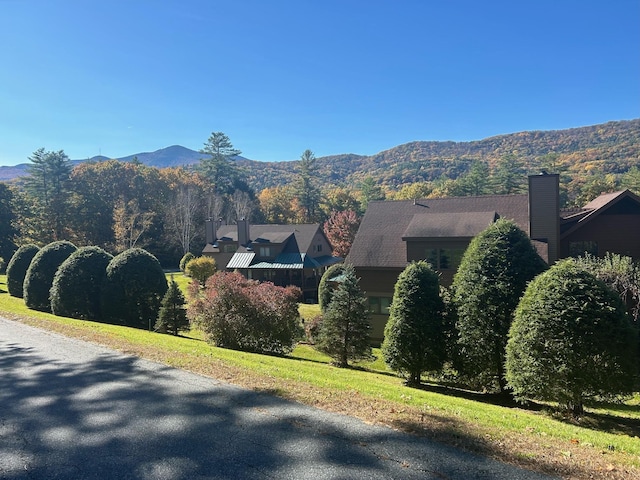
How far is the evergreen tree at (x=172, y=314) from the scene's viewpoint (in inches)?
730

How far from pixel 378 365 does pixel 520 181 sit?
6722 cm

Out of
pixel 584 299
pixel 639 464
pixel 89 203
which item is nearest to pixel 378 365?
pixel 584 299

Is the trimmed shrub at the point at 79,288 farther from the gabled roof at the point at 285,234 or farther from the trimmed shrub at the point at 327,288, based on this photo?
the gabled roof at the point at 285,234

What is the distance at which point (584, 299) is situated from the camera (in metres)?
8.98

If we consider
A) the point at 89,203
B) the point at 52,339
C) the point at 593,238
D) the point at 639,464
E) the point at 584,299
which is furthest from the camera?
the point at 89,203

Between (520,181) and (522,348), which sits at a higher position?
(520,181)

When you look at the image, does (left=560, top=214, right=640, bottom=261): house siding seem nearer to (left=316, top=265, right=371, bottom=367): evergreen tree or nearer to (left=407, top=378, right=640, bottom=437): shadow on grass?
(left=407, top=378, right=640, bottom=437): shadow on grass

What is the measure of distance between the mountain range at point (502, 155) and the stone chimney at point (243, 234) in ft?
180

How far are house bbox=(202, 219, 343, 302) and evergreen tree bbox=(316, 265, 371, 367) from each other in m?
20.4

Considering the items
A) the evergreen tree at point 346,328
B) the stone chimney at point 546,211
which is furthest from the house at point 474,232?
the evergreen tree at point 346,328

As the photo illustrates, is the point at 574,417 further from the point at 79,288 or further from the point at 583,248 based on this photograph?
the point at 79,288

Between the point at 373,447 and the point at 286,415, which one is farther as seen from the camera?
the point at 286,415

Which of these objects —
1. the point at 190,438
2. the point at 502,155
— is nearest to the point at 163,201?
the point at 190,438

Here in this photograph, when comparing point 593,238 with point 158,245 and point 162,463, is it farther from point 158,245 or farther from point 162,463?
point 158,245
